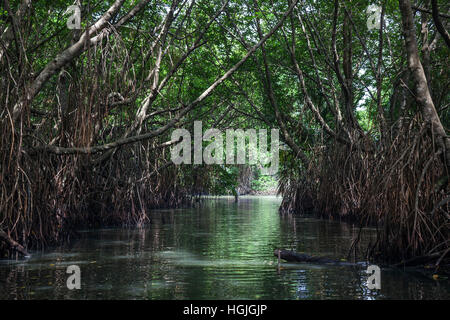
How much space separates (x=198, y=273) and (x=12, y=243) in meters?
2.24

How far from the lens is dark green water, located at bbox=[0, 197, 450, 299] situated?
4762 mm

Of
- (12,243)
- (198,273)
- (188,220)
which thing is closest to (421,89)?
(198,273)

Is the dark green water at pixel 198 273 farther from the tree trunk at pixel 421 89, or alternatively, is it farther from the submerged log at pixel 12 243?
the tree trunk at pixel 421 89

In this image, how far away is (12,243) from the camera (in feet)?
21.4

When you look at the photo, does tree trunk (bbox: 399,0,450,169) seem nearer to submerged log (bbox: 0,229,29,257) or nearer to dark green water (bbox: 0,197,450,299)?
dark green water (bbox: 0,197,450,299)

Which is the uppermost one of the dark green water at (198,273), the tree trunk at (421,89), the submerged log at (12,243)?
the tree trunk at (421,89)

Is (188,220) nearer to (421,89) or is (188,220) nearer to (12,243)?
(12,243)

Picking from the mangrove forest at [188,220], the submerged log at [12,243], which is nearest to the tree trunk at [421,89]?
the mangrove forest at [188,220]

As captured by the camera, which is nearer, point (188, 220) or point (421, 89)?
point (421, 89)

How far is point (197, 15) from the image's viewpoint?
530 inches

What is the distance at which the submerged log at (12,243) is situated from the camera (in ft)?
21.0

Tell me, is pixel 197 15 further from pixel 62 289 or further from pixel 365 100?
pixel 62 289

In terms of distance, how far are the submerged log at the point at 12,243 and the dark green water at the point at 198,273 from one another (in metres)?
0.21
